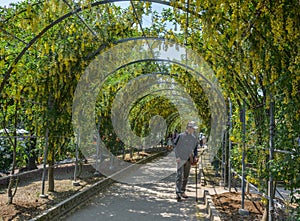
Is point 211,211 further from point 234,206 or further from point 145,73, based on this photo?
point 145,73

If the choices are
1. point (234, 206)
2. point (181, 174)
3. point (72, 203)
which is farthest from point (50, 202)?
point (234, 206)

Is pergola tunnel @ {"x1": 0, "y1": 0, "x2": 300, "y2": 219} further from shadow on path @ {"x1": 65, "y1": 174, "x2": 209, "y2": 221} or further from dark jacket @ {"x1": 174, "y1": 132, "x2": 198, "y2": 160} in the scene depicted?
shadow on path @ {"x1": 65, "y1": 174, "x2": 209, "y2": 221}

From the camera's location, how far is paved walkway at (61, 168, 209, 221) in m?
5.54

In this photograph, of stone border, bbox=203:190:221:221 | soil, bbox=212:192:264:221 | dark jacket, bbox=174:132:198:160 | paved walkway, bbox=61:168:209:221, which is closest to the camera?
stone border, bbox=203:190:221:221

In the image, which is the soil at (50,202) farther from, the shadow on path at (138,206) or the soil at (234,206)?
the shadow on path at (138,206)

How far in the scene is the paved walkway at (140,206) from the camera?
5539 millimetres

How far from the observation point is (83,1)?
4.36m

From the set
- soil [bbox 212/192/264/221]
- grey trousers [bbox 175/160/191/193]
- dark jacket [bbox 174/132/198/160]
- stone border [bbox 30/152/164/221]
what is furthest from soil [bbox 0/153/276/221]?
dark jacket [bbox 174/132/198/160]

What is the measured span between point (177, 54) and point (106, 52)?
1686mm

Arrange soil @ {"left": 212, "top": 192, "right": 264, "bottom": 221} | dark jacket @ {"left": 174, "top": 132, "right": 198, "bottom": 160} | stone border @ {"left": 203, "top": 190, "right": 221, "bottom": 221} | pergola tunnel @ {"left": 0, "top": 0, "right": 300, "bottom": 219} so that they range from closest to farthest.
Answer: pergola tunnel @ {"left": 0, "top": 0, "right": 300, "bottom": 219} < stone border @ {"left": 203, "top": 190, "right": 221, "bottom": 221} < soil @ {"left": 212, "top": 192, "right": 264, "bottom": 221} < dark jacket @ {"left": 174, "top": 132, "right": 198, "bottom": 160}

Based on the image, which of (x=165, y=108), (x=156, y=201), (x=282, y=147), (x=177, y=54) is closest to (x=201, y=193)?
(x=156, y=201)

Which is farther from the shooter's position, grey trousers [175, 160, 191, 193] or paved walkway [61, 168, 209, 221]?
grey trousers [175, 160, 191, 193]

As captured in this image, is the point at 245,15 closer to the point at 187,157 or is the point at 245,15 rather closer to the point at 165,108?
the point at 187,157

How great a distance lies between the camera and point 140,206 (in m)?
6.38
